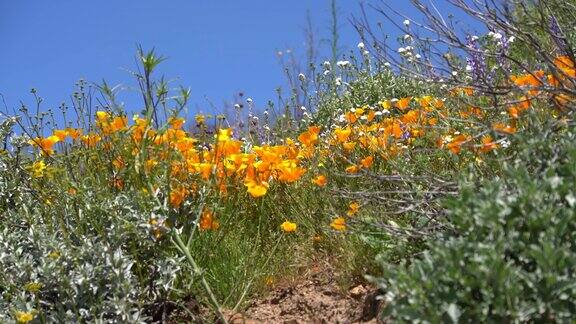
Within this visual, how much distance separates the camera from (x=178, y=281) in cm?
305

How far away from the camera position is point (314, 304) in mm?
3006

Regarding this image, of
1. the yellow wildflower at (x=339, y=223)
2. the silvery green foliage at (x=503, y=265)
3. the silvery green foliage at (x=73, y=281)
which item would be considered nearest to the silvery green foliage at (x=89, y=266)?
the silvery green foliage at (x=73, y=281)

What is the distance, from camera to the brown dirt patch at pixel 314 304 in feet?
9.12

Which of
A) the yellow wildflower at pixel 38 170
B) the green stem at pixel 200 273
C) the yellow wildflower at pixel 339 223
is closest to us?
the green stem at pixel 200 273

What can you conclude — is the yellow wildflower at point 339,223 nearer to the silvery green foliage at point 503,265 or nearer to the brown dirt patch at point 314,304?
the brown dirt patch at point 314,304

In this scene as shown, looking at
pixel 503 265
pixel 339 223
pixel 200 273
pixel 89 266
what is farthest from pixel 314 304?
pixel 503 265

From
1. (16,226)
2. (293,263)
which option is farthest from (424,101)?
(16,226)

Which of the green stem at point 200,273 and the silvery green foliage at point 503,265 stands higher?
the green stem at point 200,273

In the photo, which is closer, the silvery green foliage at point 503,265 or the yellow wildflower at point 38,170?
the silvery green foliage at point 503,265

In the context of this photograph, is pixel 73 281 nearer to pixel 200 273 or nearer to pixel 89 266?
pixel 89 266

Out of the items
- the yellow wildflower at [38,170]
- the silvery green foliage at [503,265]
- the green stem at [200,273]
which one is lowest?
the silvery green foliage at [503,265]

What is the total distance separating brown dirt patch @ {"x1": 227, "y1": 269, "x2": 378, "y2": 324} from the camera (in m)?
2.78

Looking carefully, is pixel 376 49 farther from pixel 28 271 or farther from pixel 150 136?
pixel 28 271

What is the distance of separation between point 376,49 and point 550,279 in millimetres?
1806
